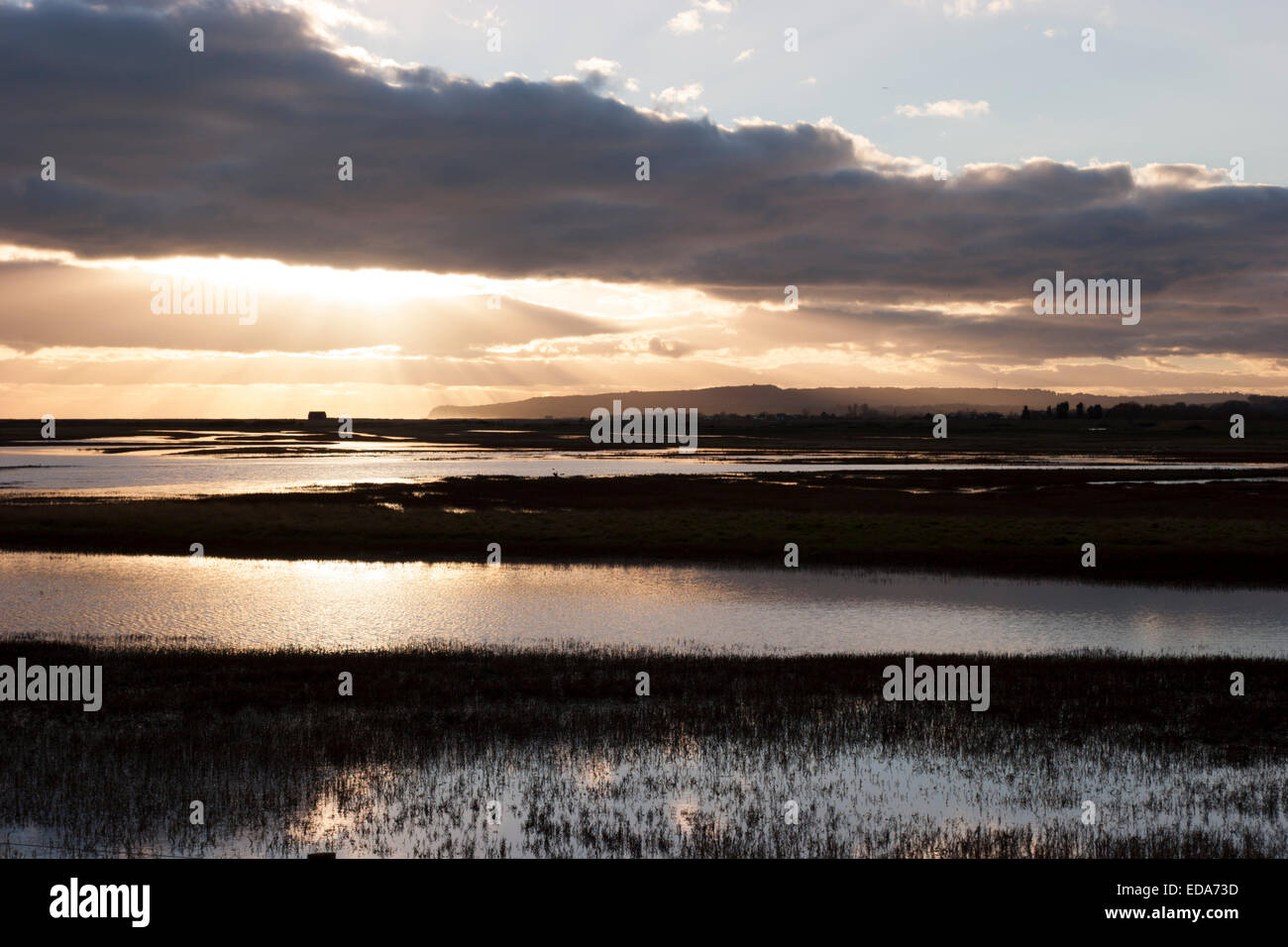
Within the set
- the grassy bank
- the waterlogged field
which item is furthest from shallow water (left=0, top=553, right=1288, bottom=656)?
the grassy bank

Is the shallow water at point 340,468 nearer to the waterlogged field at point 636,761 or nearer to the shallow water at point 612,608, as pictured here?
the shallow water at point 612,608

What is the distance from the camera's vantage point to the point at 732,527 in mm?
48188

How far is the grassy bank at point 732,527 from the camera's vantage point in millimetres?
41094

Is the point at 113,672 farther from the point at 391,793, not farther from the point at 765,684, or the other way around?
the point at 765,684

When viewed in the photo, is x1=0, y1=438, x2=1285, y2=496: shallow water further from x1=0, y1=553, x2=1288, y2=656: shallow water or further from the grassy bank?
x1=0, y1=553, x2=1288, y2=656: shallow water

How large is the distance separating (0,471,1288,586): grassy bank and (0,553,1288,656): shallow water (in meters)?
3.43

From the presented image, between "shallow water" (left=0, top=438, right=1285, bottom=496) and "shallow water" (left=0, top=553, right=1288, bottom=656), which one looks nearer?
"shallow water" (left=0, top=553, right=1288, bottom=656)

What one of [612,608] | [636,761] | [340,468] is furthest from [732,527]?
[340,468]

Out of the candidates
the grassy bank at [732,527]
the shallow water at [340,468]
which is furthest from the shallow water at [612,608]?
the shallow water at [340,468]

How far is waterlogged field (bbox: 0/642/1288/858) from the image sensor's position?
12.0 m

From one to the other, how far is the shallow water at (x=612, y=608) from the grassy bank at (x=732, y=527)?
11.3 feet

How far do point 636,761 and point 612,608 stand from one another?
14.6 meters

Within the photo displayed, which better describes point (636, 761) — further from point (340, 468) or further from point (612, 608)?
point (340, 468)
